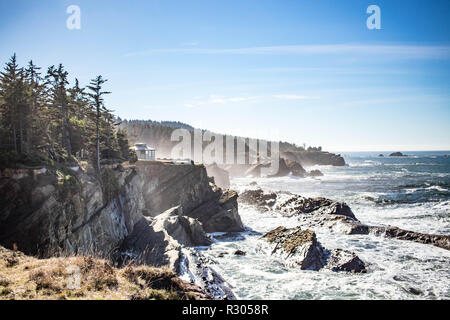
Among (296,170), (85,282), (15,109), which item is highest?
(15,109)

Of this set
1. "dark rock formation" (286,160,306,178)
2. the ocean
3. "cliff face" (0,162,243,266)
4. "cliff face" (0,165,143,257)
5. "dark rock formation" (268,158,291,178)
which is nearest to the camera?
"cliff face" (0,165,143,257)

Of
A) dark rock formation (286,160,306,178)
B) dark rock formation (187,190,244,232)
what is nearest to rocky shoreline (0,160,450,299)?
dark rock formation (187,190,244,232)

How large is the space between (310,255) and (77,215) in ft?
52.6

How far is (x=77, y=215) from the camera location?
15711 mm

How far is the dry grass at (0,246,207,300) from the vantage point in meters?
A: 6.61

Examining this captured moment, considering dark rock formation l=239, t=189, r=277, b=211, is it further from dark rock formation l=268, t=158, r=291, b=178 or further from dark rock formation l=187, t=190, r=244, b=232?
dark rock formation l=268, t=158, r=291, b=178

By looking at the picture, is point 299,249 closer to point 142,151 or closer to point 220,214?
point 220,214

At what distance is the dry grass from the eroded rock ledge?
24434 millimetres

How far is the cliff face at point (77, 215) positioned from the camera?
12.4m

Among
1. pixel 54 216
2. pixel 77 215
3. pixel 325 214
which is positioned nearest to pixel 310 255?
pixel 325 214

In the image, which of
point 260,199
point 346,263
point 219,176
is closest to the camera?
point 346,263

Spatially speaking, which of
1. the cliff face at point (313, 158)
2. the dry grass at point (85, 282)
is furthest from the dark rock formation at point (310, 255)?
the cliff face at point (313, 158)

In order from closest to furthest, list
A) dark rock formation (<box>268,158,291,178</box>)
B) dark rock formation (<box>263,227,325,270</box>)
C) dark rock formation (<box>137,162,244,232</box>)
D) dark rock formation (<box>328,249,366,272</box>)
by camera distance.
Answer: dark rock formation (<box>328,249,366,272</box>) → dark rock formation (<box>263,227,325,270</box>) → dark rock formation (<box>137,162,244,232</box>) → dark rock formation (<box>268,158,291,178</box>)

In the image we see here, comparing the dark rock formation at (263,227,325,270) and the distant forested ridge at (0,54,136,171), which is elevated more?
the distant forested ridge at (0,54,136,171)
